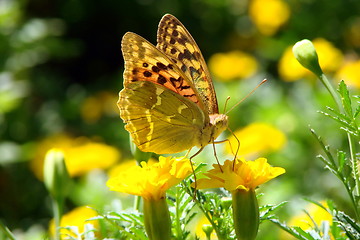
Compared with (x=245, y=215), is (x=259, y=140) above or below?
below

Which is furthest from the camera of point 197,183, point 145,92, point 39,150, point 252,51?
point 252,51

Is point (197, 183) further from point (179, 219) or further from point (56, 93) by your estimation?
point (56, 93)

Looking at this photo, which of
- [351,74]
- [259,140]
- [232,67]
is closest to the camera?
[259,140]

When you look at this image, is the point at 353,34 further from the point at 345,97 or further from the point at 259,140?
the point at 345,97

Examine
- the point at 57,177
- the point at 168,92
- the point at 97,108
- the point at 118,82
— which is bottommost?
the point at 97,108

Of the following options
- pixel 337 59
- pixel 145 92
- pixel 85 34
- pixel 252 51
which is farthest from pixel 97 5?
pixel 145 92

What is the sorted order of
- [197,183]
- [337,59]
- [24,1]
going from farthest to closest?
1. [24,1]
2. [337,59]
3. [197,183]

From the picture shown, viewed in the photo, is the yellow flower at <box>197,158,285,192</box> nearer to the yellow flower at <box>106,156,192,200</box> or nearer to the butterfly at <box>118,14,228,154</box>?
the yellow flower at <box>106,156,192,200</box>

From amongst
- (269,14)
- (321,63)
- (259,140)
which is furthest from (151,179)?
(269,14)

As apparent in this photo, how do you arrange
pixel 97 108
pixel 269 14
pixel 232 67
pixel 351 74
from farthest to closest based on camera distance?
pixel 269 14, pixel 97 108, pixel 232 67, pixel 351 74
